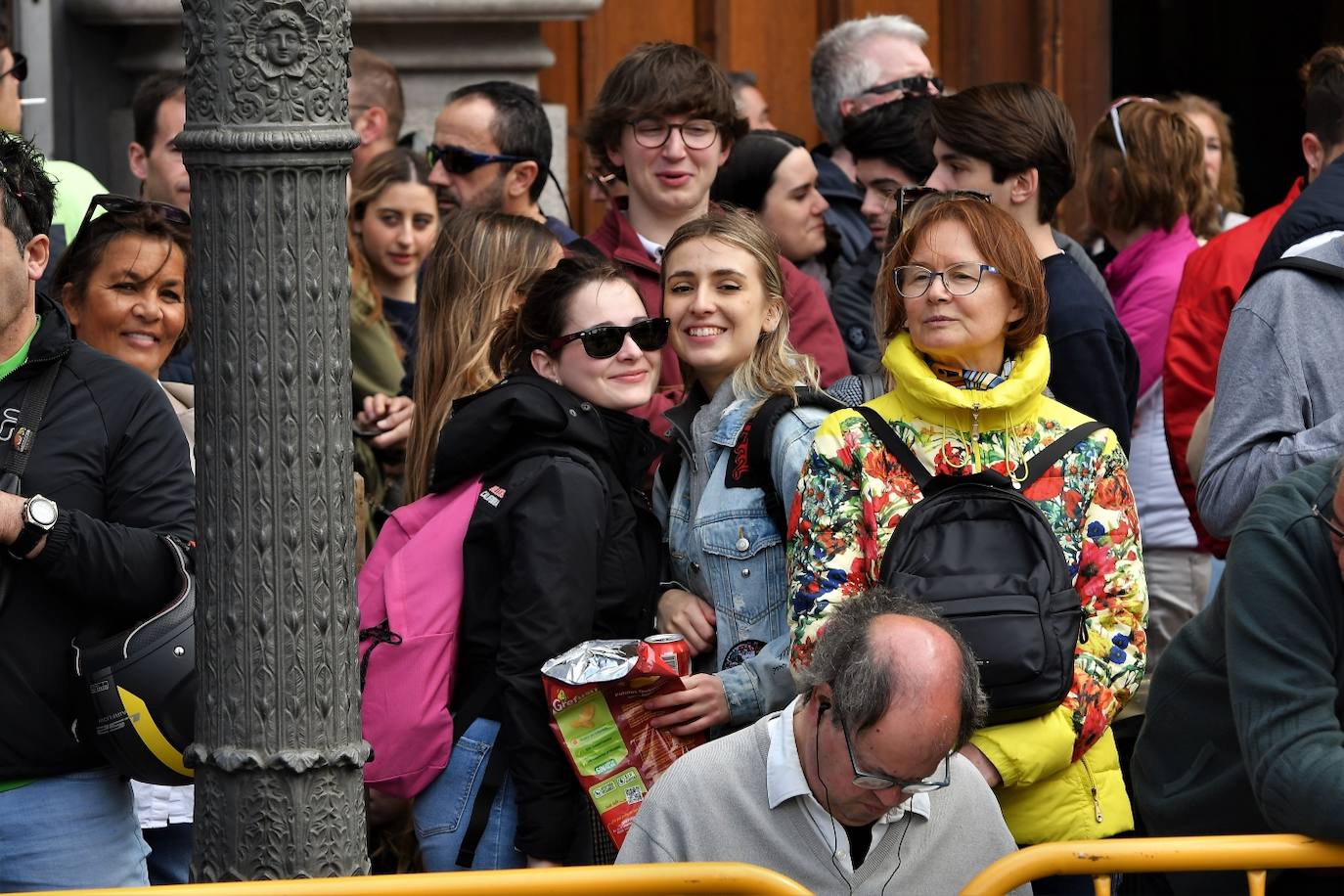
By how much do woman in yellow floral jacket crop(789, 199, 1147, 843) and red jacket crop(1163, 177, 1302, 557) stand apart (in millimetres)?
1030

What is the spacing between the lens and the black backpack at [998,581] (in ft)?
11.4

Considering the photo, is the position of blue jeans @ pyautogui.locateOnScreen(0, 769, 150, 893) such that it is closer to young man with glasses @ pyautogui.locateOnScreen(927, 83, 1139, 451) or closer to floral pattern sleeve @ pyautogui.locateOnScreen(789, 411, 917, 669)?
floral pattern sleeve @ pyautogui.locateOnScreen(789, 411, 917, 669)

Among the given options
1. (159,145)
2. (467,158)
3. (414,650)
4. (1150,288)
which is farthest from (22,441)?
(1150,288)

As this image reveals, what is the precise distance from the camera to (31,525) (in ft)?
10.6

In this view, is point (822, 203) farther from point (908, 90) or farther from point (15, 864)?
point (15, 864)

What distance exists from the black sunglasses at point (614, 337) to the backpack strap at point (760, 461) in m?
0.31

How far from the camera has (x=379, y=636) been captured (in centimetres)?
388

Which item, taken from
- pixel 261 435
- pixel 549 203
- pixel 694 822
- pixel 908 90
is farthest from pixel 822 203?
pixel 261 435

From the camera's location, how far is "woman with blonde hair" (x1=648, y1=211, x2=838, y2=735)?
12.7 feet

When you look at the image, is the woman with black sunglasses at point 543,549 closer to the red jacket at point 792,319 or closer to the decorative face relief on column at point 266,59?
the red jacket at point 792,319

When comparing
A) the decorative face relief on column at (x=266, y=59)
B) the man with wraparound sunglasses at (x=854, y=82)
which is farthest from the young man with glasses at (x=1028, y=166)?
the decorative face relief on column at (x=266, y=59)

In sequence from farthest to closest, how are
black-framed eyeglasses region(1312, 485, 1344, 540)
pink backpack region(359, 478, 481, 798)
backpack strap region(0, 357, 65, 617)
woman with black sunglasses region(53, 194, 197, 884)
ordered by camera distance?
woman with black sunglasses region(53, 194, 197, 884) → pink backpack region(359, 478, 481, 798) → backpack strap region(0, 357, 65, 617) → black-framed eyeglasses region(1312, 485, 1344, 540)

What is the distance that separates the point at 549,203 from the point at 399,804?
3471 mm

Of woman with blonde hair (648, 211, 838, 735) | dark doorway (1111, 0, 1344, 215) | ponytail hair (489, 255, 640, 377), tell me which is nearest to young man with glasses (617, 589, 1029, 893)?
woman with blonde hair (648, 211, 838, 735)
